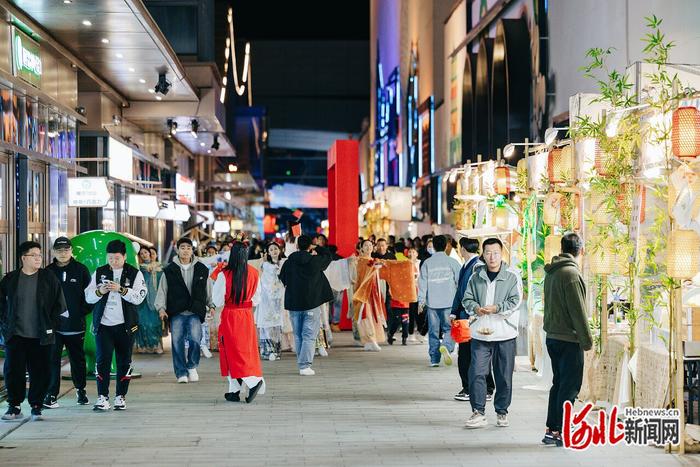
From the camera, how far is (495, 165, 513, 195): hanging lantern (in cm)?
1491

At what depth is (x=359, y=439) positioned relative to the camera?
8719 millimetres

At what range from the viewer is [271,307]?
48.6ft

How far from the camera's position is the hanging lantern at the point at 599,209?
9945mm

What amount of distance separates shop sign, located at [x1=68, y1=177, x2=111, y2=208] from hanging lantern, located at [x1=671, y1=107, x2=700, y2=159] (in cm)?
1008

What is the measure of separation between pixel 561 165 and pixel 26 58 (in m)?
7.41

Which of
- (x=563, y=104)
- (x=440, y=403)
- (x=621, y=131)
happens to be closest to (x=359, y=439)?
(x=440, y=403)

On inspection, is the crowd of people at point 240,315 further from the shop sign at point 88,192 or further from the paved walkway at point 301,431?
the shop sign at point 88,192

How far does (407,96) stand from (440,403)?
28479 millimetres

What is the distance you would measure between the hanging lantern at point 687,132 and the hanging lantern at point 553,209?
3749mm

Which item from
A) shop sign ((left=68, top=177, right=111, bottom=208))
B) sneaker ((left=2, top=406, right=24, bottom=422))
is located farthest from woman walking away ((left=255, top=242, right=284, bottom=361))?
sneaker ((left=2, top=406, right=24, bottom=422))

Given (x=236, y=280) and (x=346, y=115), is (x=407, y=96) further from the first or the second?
(x=346, y=115)

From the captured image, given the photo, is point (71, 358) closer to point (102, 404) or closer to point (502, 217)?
point (102, 404)

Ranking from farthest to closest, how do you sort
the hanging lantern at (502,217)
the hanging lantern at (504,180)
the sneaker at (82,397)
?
the hanging lantern at (502,217) → the hanging lantern at (504,180) → the sneaker at (82,397)

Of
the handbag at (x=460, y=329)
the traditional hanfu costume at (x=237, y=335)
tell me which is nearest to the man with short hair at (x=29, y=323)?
the traditional hanfu costume at (x=237, y=335)
